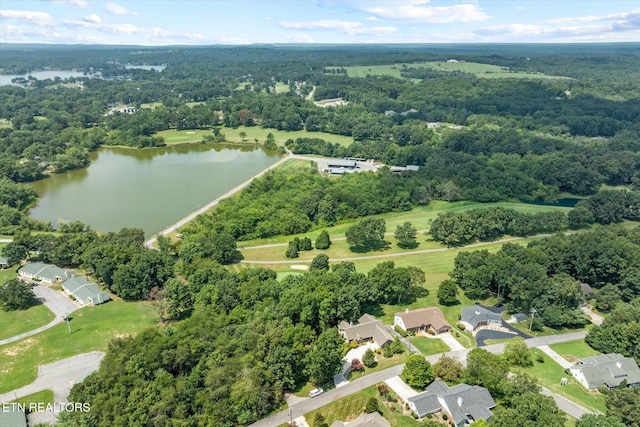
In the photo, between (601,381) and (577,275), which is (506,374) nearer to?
(601,381)

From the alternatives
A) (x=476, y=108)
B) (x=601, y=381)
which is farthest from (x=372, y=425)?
(x=476, y=108)

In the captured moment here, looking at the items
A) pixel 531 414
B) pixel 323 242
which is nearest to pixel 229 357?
pixel 531 414

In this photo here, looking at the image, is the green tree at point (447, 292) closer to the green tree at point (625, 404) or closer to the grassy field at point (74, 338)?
the green tree at point (625, 404)

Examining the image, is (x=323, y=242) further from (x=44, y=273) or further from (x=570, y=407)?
(x=44, y=273)

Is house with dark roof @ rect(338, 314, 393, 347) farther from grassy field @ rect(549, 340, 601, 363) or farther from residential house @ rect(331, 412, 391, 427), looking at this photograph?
grassy field @ rect(549, 340, 601, 363)

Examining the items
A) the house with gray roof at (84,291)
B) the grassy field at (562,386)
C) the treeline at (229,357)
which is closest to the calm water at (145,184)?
the house with gray roof at (84,291)

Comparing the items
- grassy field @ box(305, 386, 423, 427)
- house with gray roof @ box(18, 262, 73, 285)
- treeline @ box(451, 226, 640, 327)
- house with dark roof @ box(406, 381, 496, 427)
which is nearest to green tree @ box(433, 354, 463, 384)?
house with dark roof @ box(406, 381, 496, 427)
